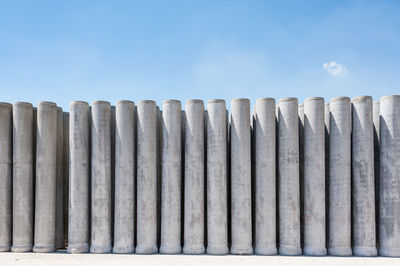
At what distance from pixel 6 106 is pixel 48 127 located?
181 cm

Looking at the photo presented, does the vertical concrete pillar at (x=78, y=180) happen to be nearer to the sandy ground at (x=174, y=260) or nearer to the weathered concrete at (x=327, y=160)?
the sandy ground at (x=174, y=260)

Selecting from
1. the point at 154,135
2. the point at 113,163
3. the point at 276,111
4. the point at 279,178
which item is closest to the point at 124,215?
the point at 113,163

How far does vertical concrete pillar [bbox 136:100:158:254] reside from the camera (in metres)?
11.1

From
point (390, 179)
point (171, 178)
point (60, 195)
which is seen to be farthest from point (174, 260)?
point (390, 179)

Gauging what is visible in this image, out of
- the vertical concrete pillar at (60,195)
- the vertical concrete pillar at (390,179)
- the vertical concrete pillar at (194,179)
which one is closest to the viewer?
the vertical concrete pillar at (390,179)

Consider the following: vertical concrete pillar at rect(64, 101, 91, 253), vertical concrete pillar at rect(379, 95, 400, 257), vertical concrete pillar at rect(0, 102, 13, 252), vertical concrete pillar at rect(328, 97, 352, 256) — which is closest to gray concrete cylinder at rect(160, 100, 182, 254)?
vertical concrete pillar at rect(64, 101, 91, 253)

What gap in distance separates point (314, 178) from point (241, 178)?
2.55 metres

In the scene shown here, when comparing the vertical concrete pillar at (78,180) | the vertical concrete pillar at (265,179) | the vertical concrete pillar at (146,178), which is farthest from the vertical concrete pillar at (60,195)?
the vertical concrete pillar at (265,179)

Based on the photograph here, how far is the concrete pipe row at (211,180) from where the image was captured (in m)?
11.0

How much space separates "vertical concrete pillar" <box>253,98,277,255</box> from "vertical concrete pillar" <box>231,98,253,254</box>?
0.33m

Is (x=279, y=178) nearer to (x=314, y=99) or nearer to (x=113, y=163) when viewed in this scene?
(x=314, y=99)

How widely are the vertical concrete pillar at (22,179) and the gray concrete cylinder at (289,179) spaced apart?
9.06 meters

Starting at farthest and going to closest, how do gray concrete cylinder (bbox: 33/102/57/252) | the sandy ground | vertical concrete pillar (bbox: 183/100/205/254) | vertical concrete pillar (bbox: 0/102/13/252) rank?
vertical concrete pillar (bbox: 0/102/13/252) < gray concrete cylinder (bbox: 33/102/57/252) < vertical concrete pillar (bbox: 183/100/205/254) < the sandy ground

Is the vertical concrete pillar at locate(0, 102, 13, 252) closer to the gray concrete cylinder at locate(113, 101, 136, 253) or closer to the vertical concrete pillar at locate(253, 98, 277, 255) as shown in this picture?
the gray concrete cylinder at locate(113, 101, 136, 253)
